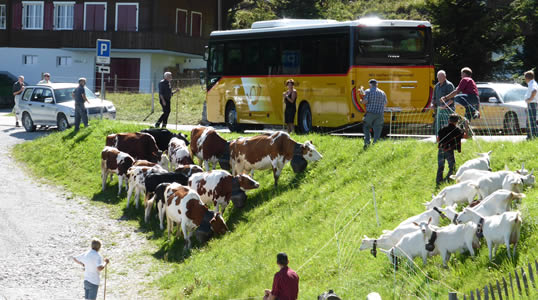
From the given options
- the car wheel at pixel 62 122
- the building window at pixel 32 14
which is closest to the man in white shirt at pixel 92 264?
the car wheel at pixel 62 122

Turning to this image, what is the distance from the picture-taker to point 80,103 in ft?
91.5

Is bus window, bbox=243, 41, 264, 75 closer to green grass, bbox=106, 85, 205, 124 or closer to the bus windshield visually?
the bus windshield

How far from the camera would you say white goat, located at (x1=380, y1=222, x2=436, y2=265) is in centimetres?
1084

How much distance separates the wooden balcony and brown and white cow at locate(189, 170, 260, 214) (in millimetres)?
32961

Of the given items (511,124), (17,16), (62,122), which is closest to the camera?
(511,124)

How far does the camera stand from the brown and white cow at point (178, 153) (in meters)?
21.8

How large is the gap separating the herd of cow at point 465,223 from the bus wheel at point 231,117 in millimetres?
16198

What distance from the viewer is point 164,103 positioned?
87.1 feet

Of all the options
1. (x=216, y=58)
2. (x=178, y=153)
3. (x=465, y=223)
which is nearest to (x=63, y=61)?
(x=216, y=58)

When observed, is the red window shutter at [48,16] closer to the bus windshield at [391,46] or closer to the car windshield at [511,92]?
the bus windshield at [391,46]

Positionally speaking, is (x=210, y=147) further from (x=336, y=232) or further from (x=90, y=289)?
(x=90, y=289)

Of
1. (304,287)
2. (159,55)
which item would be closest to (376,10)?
(159,55)

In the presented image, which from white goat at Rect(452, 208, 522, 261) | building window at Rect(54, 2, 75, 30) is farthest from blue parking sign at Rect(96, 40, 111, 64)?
building window at Rect(54, 2, 75, 30)

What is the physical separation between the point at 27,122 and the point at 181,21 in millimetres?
22785
